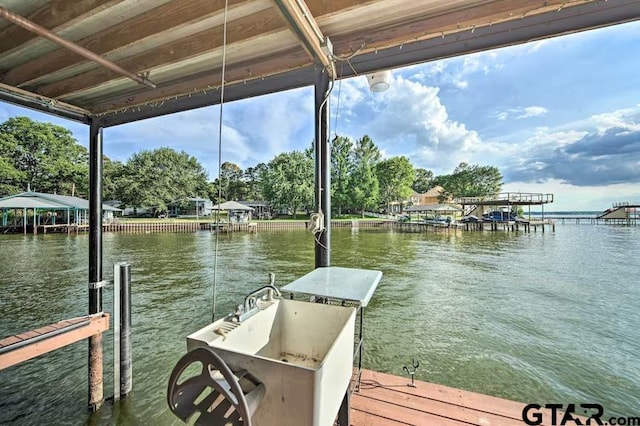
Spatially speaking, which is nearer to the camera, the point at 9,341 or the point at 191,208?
the point at 9,341

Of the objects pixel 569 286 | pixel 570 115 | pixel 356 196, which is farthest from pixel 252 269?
pixel 570 115

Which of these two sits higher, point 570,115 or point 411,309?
point 570,115

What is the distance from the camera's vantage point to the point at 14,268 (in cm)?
771

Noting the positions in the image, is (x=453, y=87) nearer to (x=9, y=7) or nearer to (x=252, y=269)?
(x=252, y=269)

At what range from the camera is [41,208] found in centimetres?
1617

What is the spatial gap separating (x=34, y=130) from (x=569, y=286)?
113 feet

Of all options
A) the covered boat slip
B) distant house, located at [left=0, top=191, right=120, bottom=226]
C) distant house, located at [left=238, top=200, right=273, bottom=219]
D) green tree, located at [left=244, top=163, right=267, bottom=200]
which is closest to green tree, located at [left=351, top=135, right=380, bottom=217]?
distant house, located at [left=238, top=200, right=273, bottom=219]

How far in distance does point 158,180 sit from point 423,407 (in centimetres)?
3199

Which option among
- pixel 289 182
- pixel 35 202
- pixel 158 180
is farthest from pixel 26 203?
pixel 289 182

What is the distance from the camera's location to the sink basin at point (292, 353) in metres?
0.64

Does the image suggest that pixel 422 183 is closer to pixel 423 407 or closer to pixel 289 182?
pixel 289 182

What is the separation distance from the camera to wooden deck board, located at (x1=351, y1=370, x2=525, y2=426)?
1.34m

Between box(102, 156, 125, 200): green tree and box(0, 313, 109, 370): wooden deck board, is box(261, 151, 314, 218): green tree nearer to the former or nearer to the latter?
box(102, 156, 125, 200): green tree

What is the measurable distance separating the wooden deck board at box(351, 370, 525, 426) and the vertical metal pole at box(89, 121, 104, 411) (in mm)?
1833
